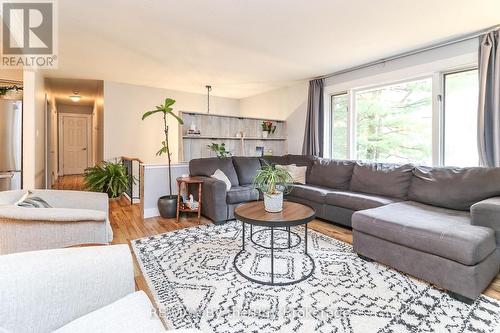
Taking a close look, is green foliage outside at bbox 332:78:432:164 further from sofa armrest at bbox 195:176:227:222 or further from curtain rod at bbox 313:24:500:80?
sofa armrest at bbox 195:176:227:222

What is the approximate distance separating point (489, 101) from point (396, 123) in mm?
1108

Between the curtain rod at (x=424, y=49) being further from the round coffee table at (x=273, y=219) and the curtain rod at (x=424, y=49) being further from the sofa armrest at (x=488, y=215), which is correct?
the round coffee table at (x=273, y=219)

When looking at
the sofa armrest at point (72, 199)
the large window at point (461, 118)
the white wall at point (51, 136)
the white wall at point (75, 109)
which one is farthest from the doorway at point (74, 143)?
the large window at point (461, 118)

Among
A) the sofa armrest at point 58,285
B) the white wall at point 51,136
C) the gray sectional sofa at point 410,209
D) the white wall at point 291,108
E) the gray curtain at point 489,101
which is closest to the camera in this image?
the sofa armrest at point 58,285

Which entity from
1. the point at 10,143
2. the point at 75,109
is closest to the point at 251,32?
the point at 10,143

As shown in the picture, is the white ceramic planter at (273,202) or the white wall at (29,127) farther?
the white wall at (29,127)

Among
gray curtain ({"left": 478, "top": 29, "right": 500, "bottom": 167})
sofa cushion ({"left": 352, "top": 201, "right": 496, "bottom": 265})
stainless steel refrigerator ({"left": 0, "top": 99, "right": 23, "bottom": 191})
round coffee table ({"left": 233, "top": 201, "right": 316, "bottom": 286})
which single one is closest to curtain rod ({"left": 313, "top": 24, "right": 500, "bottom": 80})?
gray curtain ({"left": 478, "top": 29, "right": 500, "bottom": 167})

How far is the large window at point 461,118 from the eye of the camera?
3.08 meters

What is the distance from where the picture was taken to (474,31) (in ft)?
9.33

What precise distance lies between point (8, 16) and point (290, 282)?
12.0ft

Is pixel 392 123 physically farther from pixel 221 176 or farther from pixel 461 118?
pixel 221 176

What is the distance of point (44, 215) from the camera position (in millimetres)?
1544

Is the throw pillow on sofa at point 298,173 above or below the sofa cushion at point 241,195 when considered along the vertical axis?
above

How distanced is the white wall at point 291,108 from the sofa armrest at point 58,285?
4507 mm
